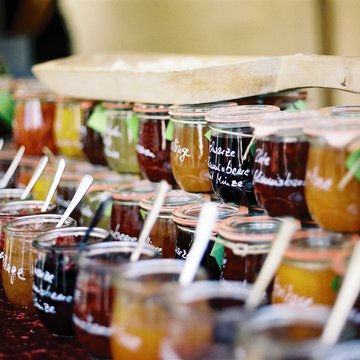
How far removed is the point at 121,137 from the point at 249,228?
0.78 metres

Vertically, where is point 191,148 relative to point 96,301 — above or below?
above

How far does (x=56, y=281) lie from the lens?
1.35 metres

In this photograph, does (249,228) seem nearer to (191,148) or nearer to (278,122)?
(278,122)

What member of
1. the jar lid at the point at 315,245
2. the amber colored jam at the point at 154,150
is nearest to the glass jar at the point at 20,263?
the amber colored jam at the point at 154,150

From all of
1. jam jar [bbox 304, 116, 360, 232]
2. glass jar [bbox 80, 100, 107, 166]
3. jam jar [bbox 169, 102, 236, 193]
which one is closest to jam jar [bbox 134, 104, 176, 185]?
jam jar [bbox 169, 102, 236, 193]

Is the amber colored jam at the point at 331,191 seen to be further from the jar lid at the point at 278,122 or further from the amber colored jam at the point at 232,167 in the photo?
the amber colored jam at the point at 232,167

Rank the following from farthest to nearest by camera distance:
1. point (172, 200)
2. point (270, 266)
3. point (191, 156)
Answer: point (172, 200) < point (191, 156) < point (270, 266)

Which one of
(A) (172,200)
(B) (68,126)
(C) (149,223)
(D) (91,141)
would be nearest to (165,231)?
(A) (172,200)

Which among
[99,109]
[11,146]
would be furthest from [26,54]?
[99,109]

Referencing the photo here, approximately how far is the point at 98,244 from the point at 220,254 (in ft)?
0.91

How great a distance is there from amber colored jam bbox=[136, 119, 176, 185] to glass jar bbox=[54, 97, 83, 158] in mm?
591

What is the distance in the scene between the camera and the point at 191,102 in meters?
1.74

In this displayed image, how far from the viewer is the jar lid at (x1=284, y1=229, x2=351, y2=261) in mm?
1102

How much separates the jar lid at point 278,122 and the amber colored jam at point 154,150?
480 mm
